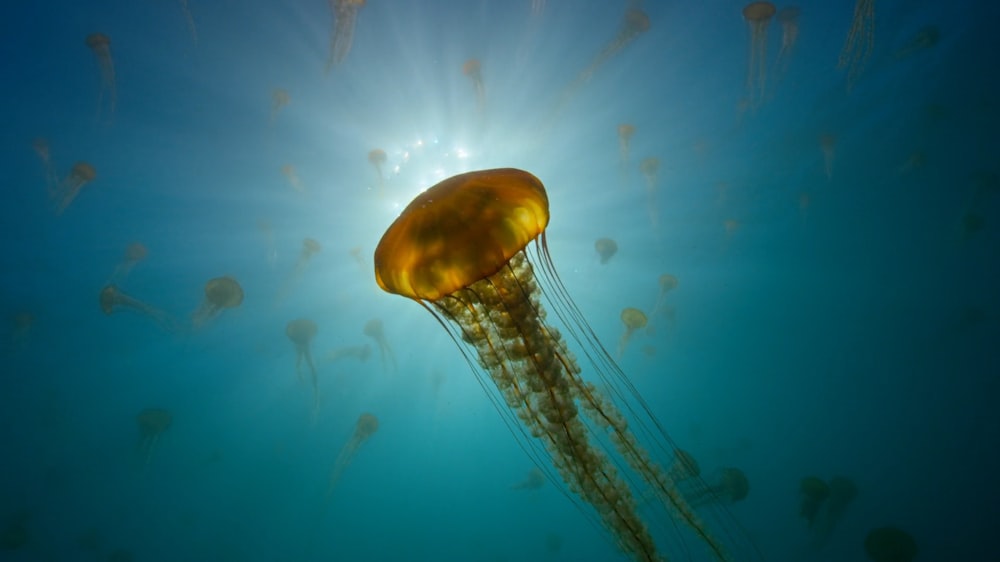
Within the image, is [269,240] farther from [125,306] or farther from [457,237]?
[457,237]

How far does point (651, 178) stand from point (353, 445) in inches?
608

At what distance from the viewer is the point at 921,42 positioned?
8.86 metres

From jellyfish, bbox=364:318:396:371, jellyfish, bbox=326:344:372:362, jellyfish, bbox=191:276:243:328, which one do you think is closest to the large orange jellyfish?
jellyfish, bbox=191:276:243:328

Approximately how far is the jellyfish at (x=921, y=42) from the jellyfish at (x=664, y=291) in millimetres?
6963

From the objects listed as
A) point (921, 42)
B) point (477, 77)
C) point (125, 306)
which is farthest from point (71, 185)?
point (921, 42)

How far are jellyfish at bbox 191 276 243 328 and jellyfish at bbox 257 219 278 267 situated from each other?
3.50 ft

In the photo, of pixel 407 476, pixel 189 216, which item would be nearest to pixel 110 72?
pixel 189 216

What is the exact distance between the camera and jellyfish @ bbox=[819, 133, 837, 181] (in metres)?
10.9

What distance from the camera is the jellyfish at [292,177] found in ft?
24.2

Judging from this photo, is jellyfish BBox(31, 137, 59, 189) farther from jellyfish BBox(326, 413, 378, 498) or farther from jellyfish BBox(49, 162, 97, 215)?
jellyfish BBox(326, 413, 378, 498)

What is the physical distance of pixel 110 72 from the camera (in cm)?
584

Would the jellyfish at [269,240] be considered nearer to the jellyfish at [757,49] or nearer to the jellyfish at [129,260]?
the jellyfish at [129,260]

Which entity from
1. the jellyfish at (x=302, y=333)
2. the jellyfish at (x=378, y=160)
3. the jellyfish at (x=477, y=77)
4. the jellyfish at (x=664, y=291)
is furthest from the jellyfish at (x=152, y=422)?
the jellyfish at (x=664, y=291)

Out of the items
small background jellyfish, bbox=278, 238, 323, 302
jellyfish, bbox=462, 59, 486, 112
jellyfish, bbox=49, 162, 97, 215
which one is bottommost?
jellyfish, bbox=462, 59, 486, 112
